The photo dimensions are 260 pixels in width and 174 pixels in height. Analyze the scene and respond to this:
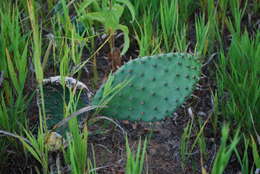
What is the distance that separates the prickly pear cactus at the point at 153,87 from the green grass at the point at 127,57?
0.05 metres

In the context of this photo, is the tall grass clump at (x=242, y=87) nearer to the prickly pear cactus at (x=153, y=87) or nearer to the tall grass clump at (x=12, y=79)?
the prickly pear cactus at (x=153, y=87)

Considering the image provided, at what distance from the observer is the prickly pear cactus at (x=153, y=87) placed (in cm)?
161

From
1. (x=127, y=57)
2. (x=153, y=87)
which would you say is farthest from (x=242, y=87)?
(x=127, y=57)

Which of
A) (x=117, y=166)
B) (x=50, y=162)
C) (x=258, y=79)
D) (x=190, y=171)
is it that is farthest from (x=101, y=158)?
(x=258, y=79)

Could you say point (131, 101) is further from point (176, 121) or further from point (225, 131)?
point (225, 131)

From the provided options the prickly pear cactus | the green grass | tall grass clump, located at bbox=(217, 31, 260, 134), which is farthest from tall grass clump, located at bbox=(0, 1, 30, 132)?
tall grass clump, located at bbox=(217, 31, 260, 134)

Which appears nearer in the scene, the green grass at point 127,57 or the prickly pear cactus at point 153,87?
the green grass at point 127,57

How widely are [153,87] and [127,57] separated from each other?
1.82 feet

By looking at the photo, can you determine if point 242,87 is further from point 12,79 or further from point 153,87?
point 12,79

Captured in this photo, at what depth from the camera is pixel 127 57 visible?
216 centimetres

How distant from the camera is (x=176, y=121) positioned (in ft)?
6.12

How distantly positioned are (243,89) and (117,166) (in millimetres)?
491

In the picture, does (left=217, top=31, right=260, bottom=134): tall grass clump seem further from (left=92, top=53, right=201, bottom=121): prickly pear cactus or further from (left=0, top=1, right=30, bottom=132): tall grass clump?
(left=0, top=1, right=30, bottom=132): tall grass clump

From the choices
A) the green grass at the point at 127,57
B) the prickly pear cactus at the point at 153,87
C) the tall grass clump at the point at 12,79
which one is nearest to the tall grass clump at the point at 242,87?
the green grass at the point at 127,57
